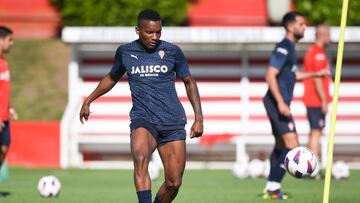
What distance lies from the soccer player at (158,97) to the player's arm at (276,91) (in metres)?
3.29

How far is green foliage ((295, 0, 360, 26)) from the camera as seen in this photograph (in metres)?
30.1

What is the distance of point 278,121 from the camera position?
15867 mm

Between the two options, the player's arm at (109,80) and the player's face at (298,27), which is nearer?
the player's arm at (109,80)

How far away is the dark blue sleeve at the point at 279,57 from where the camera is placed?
51.9 ft

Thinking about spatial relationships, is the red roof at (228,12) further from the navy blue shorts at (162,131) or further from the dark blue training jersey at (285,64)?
the navy blue shorts at (162,131)

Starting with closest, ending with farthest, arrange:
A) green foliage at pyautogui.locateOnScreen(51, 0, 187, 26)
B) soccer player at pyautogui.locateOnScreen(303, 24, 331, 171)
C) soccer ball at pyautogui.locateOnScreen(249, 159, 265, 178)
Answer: soccer player at pyautogui.locateOnScreen(303, 24, 331, 171) → soccer ball at pyautogui.locateOnScreen(249, 159, 265, 178) → green foliage at pyautogui.locateOnScreen(51, 0, 187, 26)

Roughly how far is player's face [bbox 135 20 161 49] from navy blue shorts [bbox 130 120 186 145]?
85 centimetres

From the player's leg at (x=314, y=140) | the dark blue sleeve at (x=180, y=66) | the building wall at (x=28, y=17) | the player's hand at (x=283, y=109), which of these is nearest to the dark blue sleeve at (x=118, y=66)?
the dark blue sleeve at (x=180, y=66)

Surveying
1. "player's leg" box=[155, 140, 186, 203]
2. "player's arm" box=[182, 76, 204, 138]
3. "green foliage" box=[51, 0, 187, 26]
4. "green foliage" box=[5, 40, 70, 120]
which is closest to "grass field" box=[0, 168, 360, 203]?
"player's leg" box=[155, 140, 186, 203]

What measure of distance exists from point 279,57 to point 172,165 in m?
4.07

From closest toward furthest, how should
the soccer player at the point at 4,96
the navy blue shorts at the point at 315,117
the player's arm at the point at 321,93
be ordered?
the soccer player at the point at 4,96 → the player's arm at the point at 321,93 → the navy blue shorts at the point at 315,117

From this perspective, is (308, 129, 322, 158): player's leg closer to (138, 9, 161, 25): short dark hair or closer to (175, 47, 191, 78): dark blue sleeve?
(175, 47, 191, 78): dark blue sleeve

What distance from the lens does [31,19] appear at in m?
34.9

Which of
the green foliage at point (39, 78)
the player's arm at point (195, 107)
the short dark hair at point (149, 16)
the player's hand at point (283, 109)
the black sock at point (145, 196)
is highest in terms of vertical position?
the short dark hair at point (149, 16)
